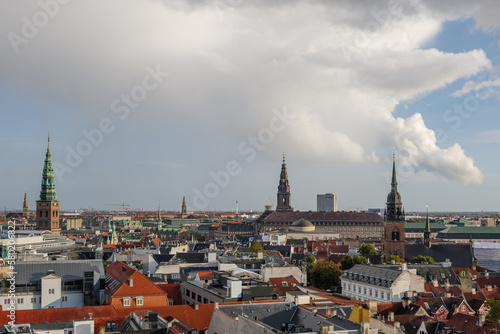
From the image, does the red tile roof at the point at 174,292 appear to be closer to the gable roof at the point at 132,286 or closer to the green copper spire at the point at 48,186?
the gable roof at the point at 132,286

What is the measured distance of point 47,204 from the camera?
160750 millimetres

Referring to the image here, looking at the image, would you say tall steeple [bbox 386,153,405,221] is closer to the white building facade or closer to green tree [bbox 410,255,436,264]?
green tree [bbox 410,255,436,264]

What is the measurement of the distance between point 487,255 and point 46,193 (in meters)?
116

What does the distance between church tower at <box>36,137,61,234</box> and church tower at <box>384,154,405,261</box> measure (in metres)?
89.4

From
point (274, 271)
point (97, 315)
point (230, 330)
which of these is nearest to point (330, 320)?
point (230, 330)

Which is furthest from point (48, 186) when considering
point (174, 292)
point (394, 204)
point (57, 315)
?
point (57, 315)

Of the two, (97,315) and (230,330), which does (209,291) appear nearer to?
(97,315)

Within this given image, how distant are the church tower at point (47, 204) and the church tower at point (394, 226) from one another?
89.4 metres

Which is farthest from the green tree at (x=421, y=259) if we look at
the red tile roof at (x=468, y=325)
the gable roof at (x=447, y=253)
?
the red tile roof at (x=468, y=325)

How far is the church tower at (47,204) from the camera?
160 m

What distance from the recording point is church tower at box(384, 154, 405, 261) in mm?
122875

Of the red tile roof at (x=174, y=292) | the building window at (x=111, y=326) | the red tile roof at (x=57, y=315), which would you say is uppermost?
the building window at (x=111, y=326)

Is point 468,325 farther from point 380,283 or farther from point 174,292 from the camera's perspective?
point 174,292

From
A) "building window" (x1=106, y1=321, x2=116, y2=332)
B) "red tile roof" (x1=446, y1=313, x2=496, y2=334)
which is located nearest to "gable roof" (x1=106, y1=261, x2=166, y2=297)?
"building window" (x1=106, y1=321, x2=116, y2=332)
